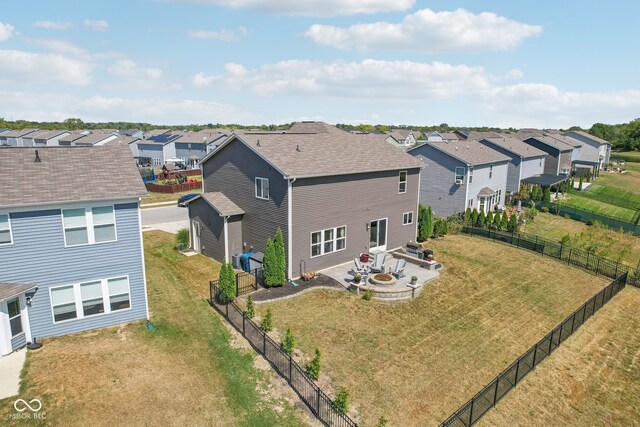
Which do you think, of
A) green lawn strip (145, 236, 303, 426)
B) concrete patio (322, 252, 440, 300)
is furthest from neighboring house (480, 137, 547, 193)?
green lawn strip (145, 236, 303, 426)

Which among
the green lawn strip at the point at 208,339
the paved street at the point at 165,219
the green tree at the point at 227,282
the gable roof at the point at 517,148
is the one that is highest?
the gable roof at the point at 517,148

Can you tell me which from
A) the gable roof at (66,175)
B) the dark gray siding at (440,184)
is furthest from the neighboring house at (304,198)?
the dark gray siding at (440,184)

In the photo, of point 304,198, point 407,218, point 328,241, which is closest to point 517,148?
point 407,218

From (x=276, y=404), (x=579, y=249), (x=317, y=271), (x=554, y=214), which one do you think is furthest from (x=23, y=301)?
(x=554, y=214)

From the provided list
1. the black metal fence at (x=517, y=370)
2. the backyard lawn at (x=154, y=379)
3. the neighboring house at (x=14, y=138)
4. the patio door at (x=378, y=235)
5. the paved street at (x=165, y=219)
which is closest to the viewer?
the backyard lawn at (x=154, y=379)

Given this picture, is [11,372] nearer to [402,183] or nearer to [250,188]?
[250,188]

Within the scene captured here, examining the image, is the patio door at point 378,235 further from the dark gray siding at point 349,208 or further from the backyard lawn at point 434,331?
the backyard lawn at point 434,331
